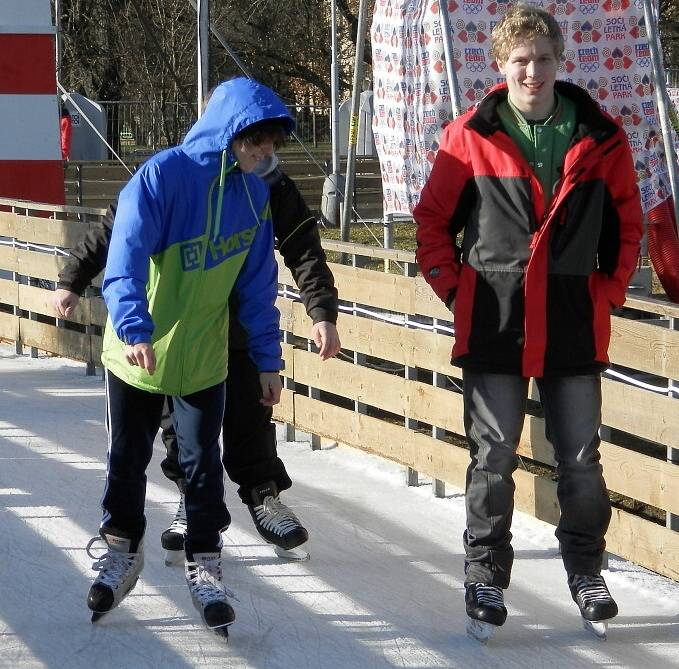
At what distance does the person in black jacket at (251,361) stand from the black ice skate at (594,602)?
0.97 meters

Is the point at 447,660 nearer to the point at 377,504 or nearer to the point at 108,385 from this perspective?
the point at 108,385

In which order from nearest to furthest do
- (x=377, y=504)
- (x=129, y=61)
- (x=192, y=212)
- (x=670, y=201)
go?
(x=192, y=212)
(x=377, y=504)
(x=670, y=201)
(x=129, y=61)

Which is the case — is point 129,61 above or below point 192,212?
above

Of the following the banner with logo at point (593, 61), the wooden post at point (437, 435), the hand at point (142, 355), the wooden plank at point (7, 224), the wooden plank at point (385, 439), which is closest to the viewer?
the hand at point (142, 355)

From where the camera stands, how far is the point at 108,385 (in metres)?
3.97

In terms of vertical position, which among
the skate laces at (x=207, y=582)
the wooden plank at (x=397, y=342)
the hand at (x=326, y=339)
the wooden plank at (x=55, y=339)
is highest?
the hand at (x=326, y=339)

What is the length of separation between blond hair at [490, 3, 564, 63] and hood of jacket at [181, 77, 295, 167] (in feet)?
2.01

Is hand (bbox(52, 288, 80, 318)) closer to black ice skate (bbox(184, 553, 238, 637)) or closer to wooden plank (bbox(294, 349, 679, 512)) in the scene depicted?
black ice skate (bbox(184, 553, 238, 637))

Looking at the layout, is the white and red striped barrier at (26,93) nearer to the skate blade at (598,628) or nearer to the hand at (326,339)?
the hand at (326,339)

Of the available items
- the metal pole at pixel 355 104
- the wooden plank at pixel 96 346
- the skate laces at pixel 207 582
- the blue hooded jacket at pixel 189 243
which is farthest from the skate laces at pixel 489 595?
the metal pole at pixel 355 104

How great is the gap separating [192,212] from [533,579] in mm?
1723

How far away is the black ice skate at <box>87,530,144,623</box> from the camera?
402 centimetres

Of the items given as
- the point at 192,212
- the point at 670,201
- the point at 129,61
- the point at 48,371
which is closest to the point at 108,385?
the point at 192,212

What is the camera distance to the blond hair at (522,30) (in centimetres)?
380
